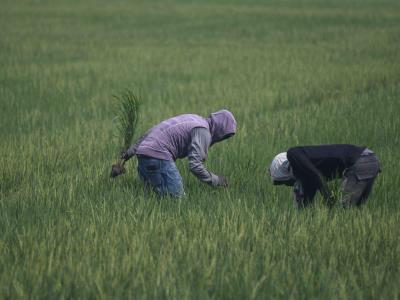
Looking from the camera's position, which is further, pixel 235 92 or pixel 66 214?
pixel 235 92

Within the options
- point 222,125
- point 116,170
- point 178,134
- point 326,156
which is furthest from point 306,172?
point 116,170

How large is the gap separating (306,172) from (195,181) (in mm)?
1170

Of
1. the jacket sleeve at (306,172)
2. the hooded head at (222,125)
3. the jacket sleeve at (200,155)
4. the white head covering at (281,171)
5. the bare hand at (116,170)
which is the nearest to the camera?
the jacket sleeve at (306,172)

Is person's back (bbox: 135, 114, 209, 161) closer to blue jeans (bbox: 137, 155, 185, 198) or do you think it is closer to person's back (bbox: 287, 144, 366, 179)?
blue jeans (bbox: 137, 155, 185, 198)

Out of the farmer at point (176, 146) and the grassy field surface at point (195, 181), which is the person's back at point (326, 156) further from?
the farmer at point (176, 146)

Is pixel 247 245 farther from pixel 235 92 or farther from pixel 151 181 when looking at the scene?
pixel 235 92

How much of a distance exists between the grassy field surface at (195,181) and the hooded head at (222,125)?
1.31 feet

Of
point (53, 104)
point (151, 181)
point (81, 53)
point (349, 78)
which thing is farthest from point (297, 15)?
point (151, 181)

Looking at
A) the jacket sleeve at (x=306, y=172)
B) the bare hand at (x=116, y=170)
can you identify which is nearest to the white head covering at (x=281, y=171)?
the jacket sleeve at (x=306, y=172)

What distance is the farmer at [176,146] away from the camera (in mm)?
3964

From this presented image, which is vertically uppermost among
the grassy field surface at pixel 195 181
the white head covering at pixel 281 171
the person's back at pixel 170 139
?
the person's back at pixel 170 139

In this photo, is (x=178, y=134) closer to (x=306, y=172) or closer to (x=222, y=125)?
(x=222, y=125)

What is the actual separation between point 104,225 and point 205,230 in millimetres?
547

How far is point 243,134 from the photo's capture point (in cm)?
586
